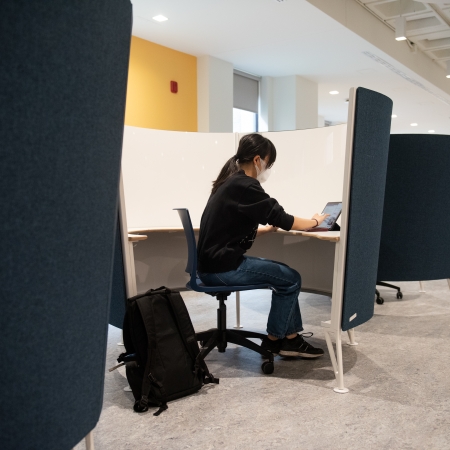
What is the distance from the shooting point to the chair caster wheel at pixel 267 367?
7.49 ft

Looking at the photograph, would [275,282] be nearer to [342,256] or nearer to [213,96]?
[342,256]

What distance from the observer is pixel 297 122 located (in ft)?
26.2

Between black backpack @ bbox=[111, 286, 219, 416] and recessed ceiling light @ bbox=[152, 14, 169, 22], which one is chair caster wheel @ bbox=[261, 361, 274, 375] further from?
recessed ceiling light @ bbox=[152, 14, 169, 22]

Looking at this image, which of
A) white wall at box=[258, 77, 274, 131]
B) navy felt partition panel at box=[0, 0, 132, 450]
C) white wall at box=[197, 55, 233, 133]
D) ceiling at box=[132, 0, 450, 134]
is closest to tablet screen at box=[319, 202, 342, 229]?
navy felt partition panel at box=[0, 0, 132, 450]

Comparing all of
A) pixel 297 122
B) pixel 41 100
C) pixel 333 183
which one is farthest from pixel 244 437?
pixel 297 122

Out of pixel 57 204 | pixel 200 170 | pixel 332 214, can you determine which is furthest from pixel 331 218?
pixel 57 204

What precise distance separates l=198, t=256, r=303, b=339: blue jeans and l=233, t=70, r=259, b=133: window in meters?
5.63

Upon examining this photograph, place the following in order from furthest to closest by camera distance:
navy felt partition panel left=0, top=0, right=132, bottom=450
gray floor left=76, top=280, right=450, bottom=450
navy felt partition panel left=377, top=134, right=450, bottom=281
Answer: navy felt partition panel left=377, top=134, right=450, bottom=281 → gray floor left=76, top=280, right=450, bottom=450 → navy felt partition panel left=0, top=0, right=132, bottom=450

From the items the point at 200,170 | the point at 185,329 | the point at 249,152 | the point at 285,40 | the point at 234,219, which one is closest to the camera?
the point at 185,329

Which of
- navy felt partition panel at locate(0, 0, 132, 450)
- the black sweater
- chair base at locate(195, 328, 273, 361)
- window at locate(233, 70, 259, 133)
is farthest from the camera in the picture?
window at locate(233, 70, 259, 133)

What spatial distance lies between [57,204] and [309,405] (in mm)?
1504

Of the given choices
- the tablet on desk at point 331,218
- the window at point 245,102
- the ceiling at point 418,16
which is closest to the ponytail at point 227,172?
the tablet on desk at point 331,218

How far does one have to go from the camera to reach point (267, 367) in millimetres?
2283

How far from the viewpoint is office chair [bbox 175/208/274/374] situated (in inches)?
89.4
